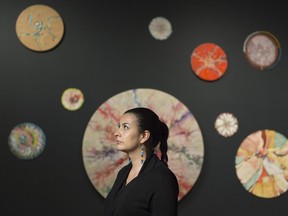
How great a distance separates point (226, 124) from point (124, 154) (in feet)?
2.71

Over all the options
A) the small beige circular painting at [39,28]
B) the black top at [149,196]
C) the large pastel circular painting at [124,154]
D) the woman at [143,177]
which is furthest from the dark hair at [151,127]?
the small beige circular painting at [39,28]

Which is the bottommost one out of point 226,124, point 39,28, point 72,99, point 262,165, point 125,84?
point 262,165

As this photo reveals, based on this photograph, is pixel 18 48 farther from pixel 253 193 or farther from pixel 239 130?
pixel 253 193

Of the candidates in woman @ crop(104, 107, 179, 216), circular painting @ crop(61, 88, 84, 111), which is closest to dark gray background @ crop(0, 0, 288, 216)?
circular painting @ crop(61, 88, 84, 111)

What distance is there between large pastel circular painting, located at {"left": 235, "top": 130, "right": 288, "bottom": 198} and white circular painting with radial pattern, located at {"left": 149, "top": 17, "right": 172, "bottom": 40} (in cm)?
101

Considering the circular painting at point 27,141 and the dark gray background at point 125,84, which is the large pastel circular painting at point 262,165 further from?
the circular painting at point 27,141

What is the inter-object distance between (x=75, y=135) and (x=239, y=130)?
1.24m

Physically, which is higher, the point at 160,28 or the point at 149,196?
the point at 160,28

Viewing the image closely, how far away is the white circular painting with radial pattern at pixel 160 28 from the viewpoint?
333 cm

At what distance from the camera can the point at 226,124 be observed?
3.35 meters

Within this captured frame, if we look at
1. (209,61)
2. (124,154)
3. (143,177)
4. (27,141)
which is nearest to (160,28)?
(209,61)

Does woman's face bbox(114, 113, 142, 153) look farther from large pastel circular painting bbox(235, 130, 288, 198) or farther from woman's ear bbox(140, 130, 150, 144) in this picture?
large pastel circular painting bbox(235, 130, 288, 198)

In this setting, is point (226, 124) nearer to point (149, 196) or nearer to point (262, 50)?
point (262, 50)

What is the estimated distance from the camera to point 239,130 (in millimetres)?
3363
